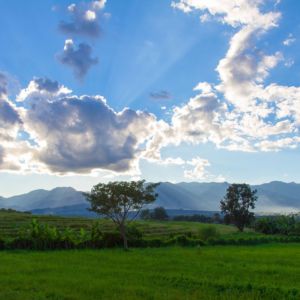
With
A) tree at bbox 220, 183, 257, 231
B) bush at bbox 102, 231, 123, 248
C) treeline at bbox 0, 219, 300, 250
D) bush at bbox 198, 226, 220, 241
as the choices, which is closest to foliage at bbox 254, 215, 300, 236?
tree at bbox 220, 183, 257, 231

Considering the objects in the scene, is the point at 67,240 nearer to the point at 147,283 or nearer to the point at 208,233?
the point at 208,233

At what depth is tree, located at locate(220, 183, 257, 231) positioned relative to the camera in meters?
154

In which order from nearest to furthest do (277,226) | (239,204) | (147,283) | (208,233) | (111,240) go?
1. (147,283)
2. (111,240)
3. (208,233)
4. (277,226)
5. (239,204)

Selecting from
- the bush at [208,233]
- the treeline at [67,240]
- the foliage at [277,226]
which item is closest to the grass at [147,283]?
the treeline at [67,240]

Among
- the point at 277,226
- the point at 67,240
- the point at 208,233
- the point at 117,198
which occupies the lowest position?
the point at 67,240

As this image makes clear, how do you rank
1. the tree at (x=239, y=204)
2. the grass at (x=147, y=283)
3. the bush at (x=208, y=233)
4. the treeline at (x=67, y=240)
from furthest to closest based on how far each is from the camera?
the tree at (x=239, y=204) → the bush at (x=208, y=233) → the treeline at (x=67, y=240) → the grass at (x=147, y=283)

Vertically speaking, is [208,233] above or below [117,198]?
below

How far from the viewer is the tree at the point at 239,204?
506 feet

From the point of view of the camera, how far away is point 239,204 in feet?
509

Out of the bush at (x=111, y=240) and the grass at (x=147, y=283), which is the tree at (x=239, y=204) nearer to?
the bush at (x=111, y=240)

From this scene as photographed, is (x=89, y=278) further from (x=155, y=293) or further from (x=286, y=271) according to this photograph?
(x=286, y=271)

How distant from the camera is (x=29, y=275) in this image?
34094 millimetres

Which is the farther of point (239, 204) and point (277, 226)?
point (239, 204)

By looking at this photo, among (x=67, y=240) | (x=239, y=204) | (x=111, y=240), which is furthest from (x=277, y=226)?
(x=67, y=240)
